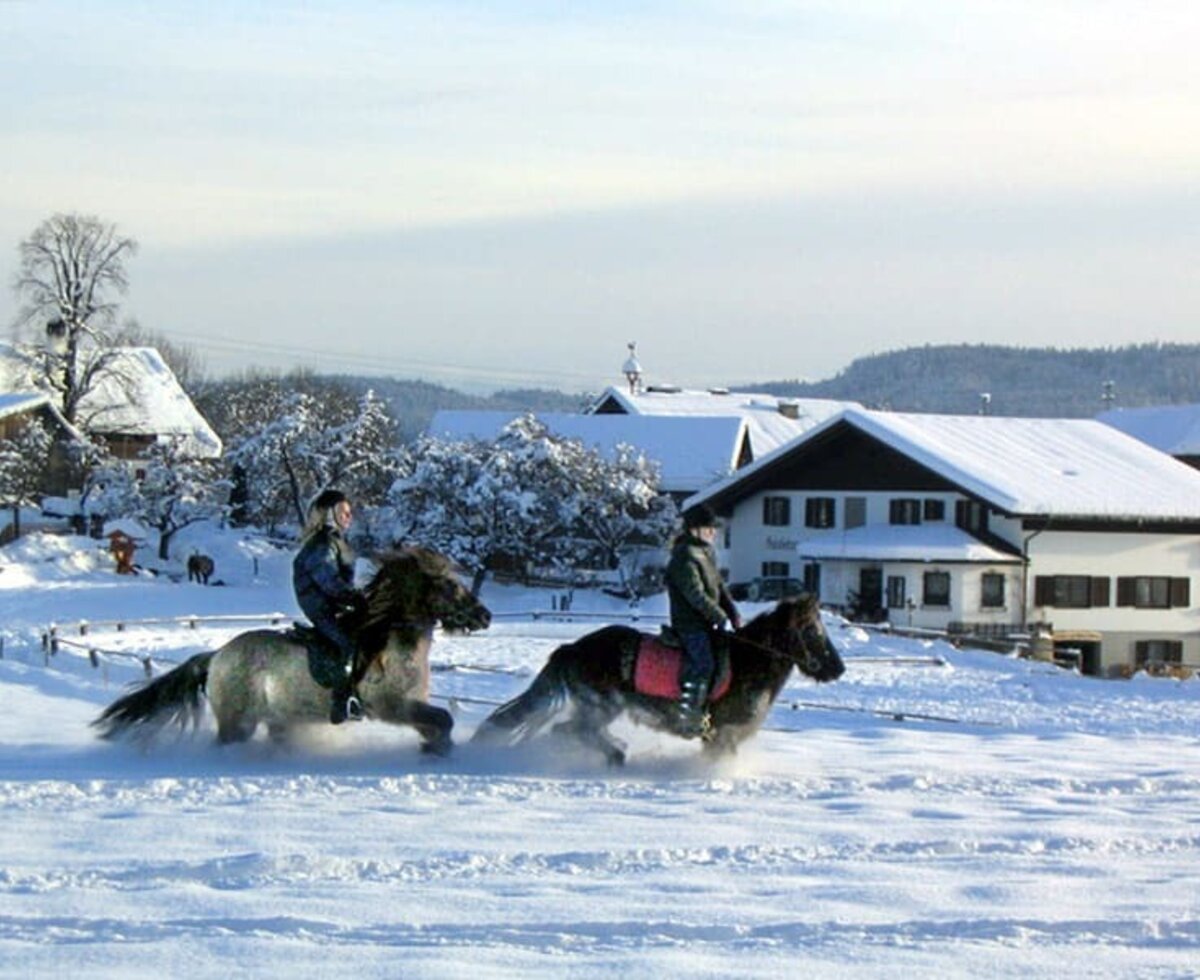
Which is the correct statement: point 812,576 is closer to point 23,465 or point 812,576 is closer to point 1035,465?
Result: point 1035,465

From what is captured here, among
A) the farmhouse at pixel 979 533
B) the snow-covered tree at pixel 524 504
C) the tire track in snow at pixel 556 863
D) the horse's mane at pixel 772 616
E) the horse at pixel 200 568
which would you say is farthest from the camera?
the snow-covered tree at pixel 524 504

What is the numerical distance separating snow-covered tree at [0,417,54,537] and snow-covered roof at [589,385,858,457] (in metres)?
28.3

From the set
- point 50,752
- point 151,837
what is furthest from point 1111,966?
point 50,752

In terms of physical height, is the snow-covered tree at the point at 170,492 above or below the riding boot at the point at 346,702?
above

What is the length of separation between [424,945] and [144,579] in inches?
2080

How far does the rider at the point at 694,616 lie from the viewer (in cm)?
1391

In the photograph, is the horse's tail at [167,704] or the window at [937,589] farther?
the window at [937,589]

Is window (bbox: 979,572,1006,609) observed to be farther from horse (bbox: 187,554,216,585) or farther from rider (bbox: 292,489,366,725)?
rider (bbox: 292,489,366,725)

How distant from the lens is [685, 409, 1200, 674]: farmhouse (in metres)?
58.3

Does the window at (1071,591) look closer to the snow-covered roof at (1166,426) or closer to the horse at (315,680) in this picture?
the snow-covered roof at (1166,426)

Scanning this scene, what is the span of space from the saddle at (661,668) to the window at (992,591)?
149 feet

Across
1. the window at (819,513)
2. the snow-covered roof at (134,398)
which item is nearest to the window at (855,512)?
the window at (819,513)

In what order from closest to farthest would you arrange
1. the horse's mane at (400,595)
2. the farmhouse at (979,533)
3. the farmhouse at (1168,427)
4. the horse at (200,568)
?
the horse's mane at (400,595), the farmhouse at (979,533), the horse at (200,568), the farmhouse at (1168,427)

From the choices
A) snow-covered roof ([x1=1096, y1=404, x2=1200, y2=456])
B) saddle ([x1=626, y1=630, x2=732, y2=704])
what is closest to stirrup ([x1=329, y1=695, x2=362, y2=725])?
saddle ([x1=626, y1=630, x2=732, y2=704])
